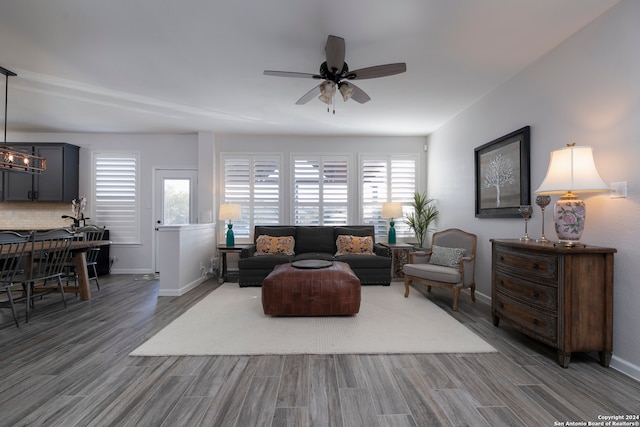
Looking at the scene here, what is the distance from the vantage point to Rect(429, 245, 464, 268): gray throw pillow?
3667mm

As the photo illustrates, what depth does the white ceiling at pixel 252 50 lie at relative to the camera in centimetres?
216

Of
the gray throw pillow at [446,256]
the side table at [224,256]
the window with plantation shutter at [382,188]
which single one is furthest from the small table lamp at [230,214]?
the gray throw pillow at [446,256]

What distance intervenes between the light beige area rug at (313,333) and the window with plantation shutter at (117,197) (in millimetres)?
3126

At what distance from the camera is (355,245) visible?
4.84 meters

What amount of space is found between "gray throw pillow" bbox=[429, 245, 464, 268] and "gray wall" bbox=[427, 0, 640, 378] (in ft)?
1.91

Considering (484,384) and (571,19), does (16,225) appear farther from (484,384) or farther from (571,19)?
(571,19)

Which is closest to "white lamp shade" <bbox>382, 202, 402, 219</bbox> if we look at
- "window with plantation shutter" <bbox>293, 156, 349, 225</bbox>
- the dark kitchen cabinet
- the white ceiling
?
"window with plantation shutter" <bbox>293, 156, 349, 225</bbox>

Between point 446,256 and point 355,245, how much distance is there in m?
1.55

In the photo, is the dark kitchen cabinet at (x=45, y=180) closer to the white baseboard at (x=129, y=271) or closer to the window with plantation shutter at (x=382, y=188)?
the white baseboard at (x=129, y=271)

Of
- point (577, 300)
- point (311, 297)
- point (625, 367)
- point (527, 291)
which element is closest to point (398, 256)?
point (311, 297)

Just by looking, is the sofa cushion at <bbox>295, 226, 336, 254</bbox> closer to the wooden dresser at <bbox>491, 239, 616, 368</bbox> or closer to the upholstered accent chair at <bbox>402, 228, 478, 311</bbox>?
the upholstered accent chair at <bbox>402, 228, 478, 311</bbox>

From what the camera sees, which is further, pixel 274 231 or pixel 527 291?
pixel 274 231

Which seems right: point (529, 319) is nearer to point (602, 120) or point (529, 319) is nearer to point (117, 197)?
point (602, 120)

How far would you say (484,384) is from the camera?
1861mm
